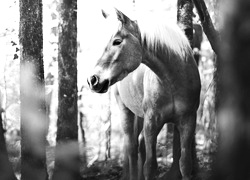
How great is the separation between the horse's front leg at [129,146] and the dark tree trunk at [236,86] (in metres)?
2.75

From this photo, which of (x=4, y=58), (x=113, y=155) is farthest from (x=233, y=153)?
(x=4, y=58)

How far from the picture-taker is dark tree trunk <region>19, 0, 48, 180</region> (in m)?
3.38

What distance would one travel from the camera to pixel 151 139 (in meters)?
2.77

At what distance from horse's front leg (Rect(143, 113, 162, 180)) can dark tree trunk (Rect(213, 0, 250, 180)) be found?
218 centimetres

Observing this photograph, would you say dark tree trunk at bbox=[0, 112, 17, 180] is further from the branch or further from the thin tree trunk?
the branch

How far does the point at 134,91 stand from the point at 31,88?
2.93 ft

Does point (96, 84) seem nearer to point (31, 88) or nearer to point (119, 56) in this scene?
point (119, 56)

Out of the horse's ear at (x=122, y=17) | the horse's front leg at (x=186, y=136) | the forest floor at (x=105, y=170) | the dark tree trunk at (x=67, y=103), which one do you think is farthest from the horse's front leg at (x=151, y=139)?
the dark tree trunk at (x=67, y=103)

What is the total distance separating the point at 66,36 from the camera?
346 cm

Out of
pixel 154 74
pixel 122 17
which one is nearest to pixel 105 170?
pixel 154 74

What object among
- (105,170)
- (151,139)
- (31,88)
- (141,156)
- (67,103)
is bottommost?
(105,170)

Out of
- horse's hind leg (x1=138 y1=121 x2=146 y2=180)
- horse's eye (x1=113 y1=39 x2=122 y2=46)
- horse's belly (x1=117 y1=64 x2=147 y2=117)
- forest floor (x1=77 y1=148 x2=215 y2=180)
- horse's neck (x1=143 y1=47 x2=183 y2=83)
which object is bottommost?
forest floor (x1=77 y1=148 x2=215 y2=180)

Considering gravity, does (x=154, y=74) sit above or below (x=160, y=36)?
below

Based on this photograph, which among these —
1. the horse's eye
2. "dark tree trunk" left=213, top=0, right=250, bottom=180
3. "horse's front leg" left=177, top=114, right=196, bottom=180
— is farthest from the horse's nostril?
"dark tree trunk" left=213, top=0, right=250, bottom=180
